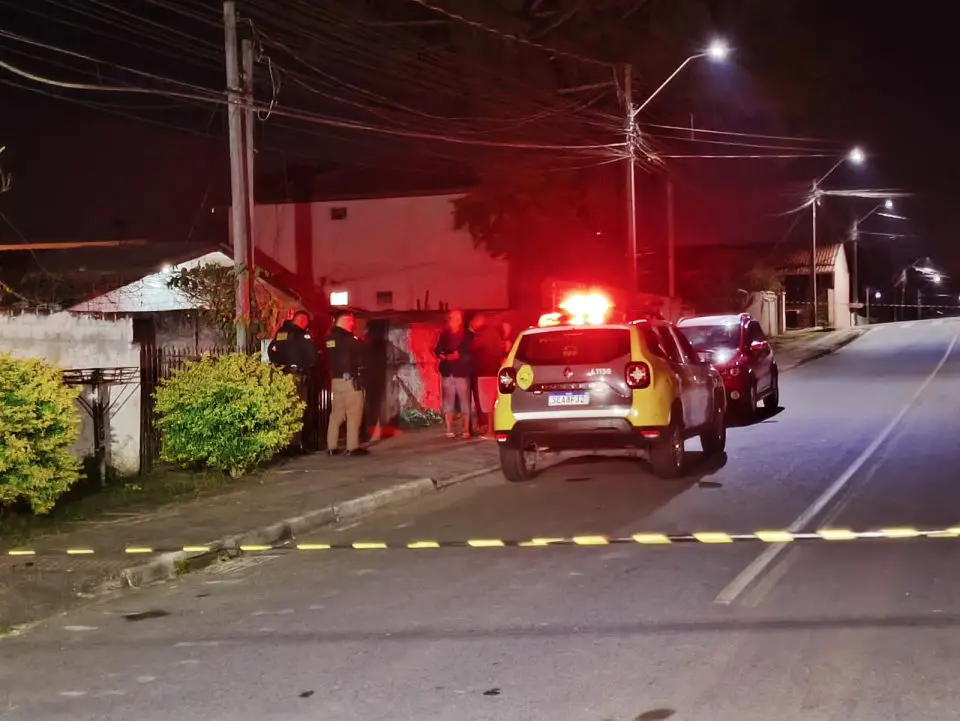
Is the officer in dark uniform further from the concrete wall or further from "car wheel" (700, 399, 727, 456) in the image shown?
"car wheel" (700, 399, 727, 456)

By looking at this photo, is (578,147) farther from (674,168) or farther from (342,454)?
(342,454)

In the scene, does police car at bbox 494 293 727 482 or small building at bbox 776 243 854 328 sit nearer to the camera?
police car at bbox 494 293 727 482

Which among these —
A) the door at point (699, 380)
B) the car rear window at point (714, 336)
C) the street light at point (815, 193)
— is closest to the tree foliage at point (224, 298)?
the door at point (699, 380)

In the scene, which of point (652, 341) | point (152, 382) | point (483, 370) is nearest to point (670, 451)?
point (652, 341)

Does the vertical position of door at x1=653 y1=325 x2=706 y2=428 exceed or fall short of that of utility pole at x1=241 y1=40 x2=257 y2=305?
Result: it falls short

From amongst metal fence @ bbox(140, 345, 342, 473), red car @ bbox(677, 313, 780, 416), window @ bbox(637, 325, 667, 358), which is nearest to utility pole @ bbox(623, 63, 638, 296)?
red car @ bbox(677, 313, 780, 416)

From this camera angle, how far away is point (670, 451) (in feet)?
36.8

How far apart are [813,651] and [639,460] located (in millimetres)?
7571

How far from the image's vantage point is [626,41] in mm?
25234

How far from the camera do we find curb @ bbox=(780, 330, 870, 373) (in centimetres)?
2962

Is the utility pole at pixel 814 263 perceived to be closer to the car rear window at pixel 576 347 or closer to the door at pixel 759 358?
the door at pixel 759 358

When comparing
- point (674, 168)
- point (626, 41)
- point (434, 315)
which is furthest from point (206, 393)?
point (674, 168)

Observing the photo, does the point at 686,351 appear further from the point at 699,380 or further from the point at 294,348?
the point at 294,348

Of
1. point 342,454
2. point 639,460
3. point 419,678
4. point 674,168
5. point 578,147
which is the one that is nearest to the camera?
point 419,678
